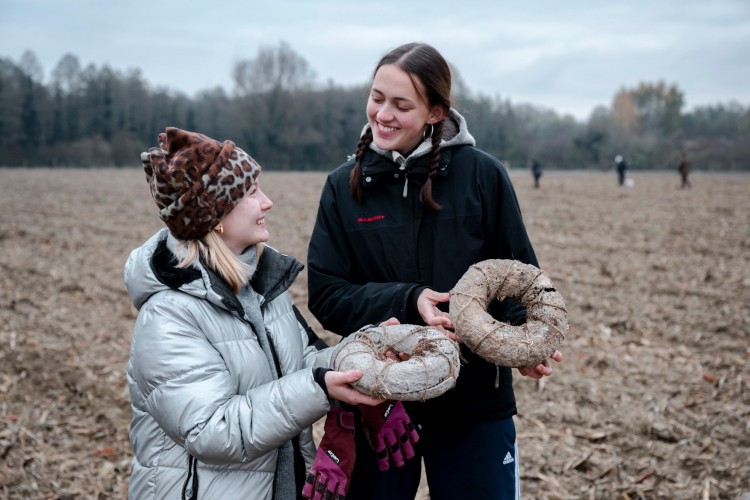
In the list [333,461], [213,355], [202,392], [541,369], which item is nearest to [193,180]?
[213,355]

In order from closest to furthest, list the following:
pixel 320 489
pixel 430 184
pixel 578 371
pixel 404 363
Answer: pixel 404 363 < pixel 320 489 < pixel 430 184 < pixel 578 371

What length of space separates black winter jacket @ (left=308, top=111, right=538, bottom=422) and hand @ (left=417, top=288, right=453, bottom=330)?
0.14 ft

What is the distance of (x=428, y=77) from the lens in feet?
8.09

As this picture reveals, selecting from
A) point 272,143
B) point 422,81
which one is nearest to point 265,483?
point 422,81

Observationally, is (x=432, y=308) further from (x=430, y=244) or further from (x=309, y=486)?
(x=309, y=486)

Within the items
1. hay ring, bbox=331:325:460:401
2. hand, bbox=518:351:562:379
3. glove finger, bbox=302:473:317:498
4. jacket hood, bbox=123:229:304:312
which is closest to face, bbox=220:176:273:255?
jacket hood, bbox=123:229:304:312

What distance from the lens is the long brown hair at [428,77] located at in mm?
2447

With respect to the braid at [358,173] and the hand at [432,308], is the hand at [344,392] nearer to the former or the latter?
the hand at [432,308]

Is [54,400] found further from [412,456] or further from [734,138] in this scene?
[734,138]

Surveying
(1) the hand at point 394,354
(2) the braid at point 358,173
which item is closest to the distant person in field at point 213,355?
(1) the hand at point 394,354

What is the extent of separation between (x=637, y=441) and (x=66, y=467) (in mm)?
4077

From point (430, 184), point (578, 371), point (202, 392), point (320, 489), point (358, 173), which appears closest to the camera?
point (202, 392)

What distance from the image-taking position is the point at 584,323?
761 cm

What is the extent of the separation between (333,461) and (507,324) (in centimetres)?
82
